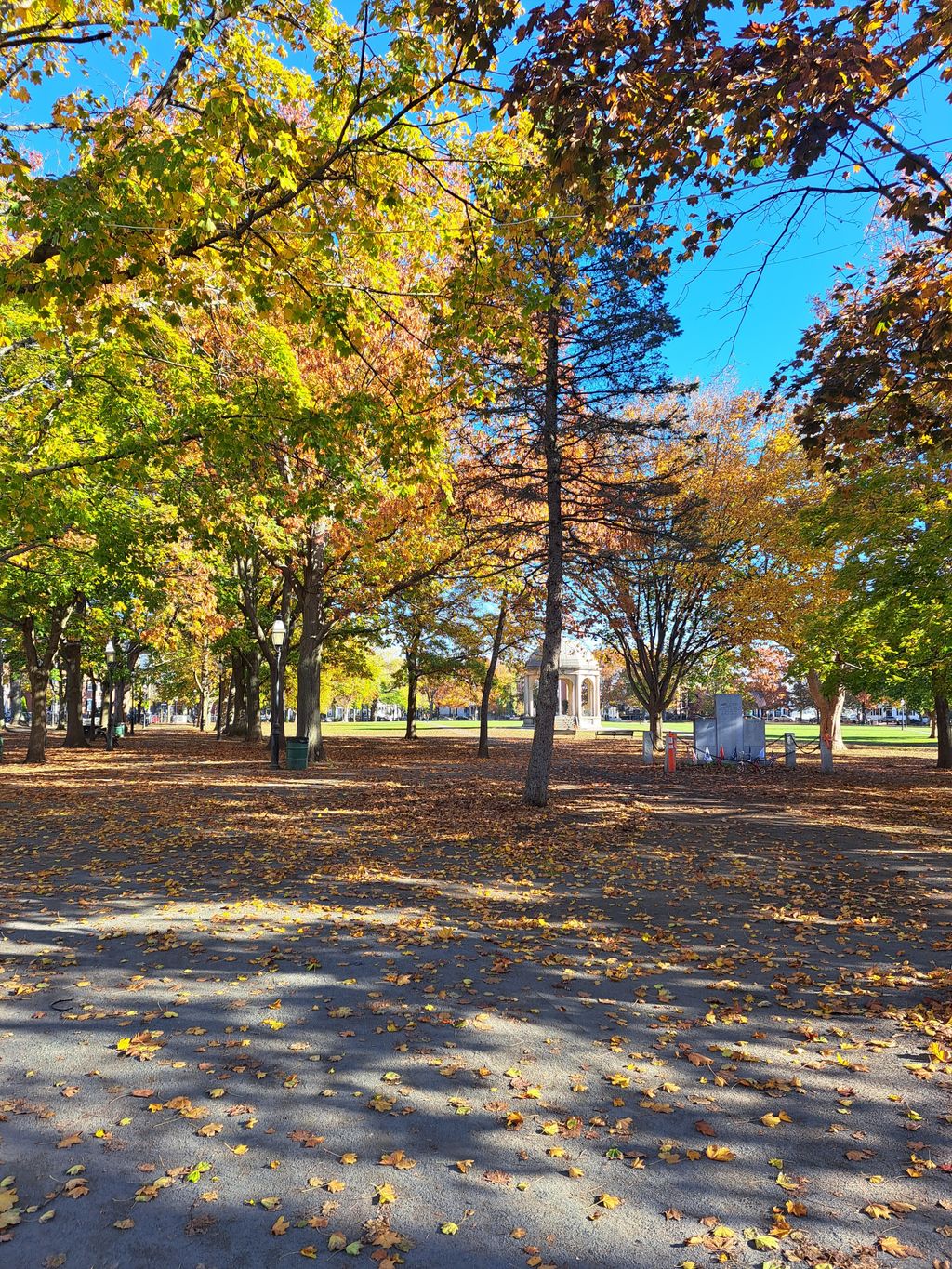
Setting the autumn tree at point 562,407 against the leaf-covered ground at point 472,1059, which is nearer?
the leaf-covered ground at point 472,1059

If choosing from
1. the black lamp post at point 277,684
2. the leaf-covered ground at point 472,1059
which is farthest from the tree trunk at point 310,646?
the leaf-covered ground at point 472,1059

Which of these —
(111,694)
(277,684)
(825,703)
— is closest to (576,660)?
(825,703)

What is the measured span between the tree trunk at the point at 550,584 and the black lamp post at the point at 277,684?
27.4ft

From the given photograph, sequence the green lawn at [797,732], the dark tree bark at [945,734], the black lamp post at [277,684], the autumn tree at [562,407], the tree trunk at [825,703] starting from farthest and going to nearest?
the green lawn at [797,732] < the tree trunk at [825,703] < the dark tree bark at [945,734] < the black lamp post at [277,684] < the autumn tree at [562,407]

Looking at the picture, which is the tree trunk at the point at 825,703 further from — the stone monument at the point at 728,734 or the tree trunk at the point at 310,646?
the tree trunk at the point at 310,646

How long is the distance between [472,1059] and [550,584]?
385 inches

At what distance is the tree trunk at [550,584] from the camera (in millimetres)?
13109

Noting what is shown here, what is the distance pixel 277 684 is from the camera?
19.6 m

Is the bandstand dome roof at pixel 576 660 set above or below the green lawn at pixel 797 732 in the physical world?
above

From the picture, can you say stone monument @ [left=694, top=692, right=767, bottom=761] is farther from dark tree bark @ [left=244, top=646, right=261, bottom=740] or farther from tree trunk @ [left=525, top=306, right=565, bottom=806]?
dark tree bark @ [left=244, top=646, right=261, bottom=740]

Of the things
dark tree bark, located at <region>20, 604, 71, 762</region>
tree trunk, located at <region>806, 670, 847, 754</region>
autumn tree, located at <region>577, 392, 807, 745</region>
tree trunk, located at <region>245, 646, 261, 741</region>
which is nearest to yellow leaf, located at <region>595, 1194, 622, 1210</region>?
autumn tree, located at <region>577, 392, 807, 745</region>

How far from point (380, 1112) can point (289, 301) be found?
6.88m

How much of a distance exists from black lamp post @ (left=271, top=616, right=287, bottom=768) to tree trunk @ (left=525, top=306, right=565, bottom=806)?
837 centimetres

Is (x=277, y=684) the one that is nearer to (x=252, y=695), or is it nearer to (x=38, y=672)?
(x=38, y=672)
